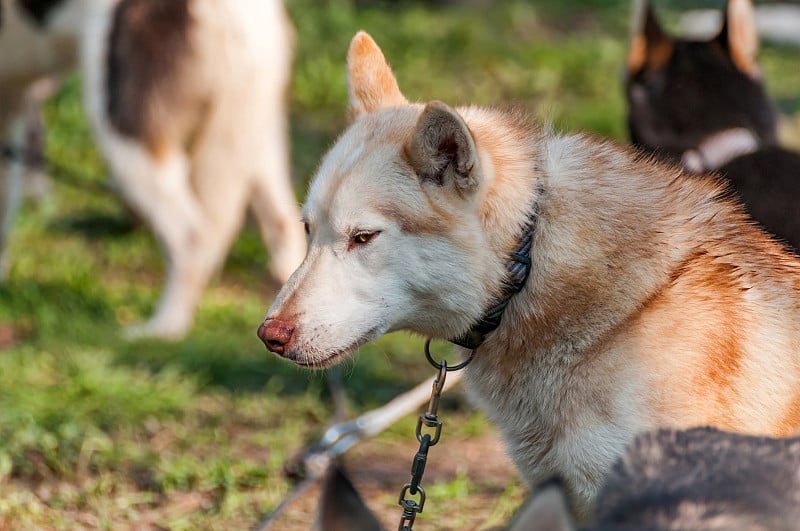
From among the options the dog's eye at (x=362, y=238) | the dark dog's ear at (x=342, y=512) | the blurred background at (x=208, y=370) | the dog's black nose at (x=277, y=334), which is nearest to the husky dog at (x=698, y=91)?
the blurred background at (x=208, y=370)

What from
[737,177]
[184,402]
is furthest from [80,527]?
[737,177]

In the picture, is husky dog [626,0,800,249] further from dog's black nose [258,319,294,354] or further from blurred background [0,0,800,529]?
dog's black nose [258,319,294,354]

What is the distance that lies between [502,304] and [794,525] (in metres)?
1.02

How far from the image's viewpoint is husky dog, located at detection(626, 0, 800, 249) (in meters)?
4.94

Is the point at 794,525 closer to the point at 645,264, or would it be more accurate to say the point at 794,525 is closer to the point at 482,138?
the point at 645,264

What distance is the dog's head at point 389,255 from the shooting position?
9.62 feet

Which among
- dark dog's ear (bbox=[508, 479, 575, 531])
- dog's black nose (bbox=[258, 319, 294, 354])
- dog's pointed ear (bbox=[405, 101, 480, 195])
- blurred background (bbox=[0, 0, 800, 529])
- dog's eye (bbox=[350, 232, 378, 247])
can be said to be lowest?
blurred background (bbox=[0, 0, 800, 529])

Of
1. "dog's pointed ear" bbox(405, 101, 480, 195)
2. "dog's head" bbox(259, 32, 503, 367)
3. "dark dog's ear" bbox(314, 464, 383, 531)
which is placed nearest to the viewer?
"dark dog's ear" bbox(314, 464, 383, 531)

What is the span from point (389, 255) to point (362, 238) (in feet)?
0.29

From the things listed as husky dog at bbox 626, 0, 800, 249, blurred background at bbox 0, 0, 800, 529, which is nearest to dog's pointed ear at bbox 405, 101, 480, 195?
blurred background at bbox 0, 0, 800, 529

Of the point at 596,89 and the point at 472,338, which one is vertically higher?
the point at 472,338

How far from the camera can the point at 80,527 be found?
154 inches

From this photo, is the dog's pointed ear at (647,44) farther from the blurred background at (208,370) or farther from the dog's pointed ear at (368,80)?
the dog's pointed ear at (368,80)

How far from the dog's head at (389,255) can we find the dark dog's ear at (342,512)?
2.42 feet
